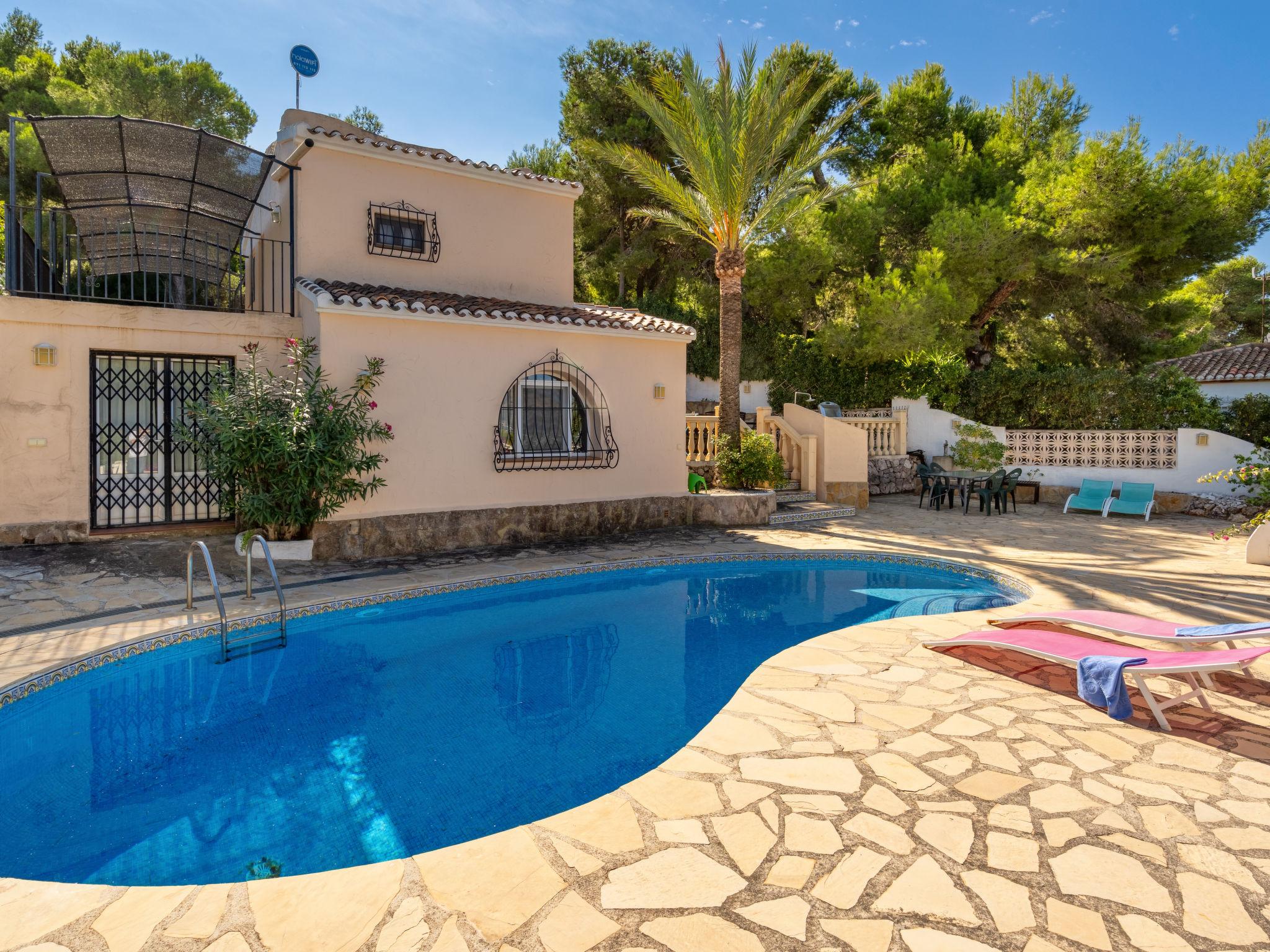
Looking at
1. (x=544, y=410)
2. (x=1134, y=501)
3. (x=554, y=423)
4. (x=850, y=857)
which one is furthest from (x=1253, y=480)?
(x=850, y=857)

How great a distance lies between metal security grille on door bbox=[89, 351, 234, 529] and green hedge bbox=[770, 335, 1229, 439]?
17492mm

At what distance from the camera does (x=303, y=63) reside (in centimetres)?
1423

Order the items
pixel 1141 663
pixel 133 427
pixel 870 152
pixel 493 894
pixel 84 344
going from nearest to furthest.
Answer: pixel 493 894
pixel 1141 663
pixel 84 344
pixel 133 427
pixel 870 152

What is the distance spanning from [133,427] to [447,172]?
6824mm

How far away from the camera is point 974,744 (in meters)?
4.48

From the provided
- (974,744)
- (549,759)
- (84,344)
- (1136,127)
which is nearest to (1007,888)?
(974,744)

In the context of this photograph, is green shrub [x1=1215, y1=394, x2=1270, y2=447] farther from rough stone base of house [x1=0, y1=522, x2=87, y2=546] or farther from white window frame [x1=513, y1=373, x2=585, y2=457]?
rough stone base of house [x1=0, y1=522, x2=87, y2=546]

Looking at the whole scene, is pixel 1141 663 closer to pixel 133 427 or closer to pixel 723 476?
pixel 723 476

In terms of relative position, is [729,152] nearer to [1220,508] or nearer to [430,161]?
[430,161]

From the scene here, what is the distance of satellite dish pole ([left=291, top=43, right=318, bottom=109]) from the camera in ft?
46.4

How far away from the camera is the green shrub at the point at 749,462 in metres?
15.3

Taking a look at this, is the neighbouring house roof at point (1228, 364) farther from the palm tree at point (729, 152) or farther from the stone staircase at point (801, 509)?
the palm tree at point (729, 152)

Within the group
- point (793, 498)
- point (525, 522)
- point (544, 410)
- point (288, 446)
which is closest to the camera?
point (288, 446)

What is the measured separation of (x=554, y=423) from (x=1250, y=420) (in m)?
17.3
